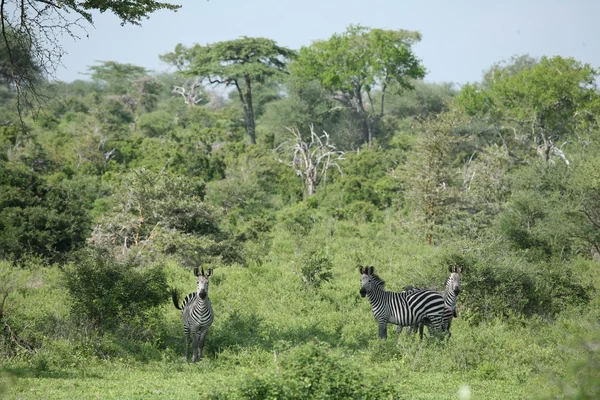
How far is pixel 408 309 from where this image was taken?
1417 cm

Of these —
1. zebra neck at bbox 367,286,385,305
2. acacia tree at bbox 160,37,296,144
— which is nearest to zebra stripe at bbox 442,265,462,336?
zebra neck at bbox 367,286,385,305

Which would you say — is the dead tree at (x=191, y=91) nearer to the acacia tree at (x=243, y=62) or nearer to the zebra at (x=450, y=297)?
the acacia tree at (x=243, y=62)

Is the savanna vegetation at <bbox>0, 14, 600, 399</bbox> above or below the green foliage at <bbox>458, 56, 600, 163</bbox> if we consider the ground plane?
below

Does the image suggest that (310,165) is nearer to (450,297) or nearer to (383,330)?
(450,297)

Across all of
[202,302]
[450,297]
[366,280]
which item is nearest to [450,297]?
[450,297]

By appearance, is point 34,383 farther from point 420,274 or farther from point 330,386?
point 420,274

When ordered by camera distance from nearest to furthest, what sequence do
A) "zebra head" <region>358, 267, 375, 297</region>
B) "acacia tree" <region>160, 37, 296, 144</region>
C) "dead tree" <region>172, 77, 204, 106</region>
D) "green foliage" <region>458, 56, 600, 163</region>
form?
"zebra head" <region>358, 267, 375, 297</region>
"green foliage" <region>458, 56, 600, 163</region>
"acacia tree" <region>160, 37, 296, 144</region>
"dead tree" <region>172, 77, 204, 106</region>

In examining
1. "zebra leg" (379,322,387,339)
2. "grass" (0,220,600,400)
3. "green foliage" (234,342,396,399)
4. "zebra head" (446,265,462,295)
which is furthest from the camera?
"zebra head" (446,265,462,295)

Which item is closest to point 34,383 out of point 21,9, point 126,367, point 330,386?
point 126,367

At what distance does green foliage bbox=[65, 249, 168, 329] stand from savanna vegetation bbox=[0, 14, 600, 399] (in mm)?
36

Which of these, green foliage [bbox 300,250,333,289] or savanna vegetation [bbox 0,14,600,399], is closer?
savanna vegetation [bbox 0,14,600,399]

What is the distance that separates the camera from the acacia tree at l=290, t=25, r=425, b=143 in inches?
1885

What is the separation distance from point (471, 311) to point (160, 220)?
29.9 feet

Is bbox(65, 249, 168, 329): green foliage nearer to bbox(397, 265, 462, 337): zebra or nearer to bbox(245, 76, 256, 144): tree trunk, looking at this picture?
bbox(397, 265, 462, 337): zebra
